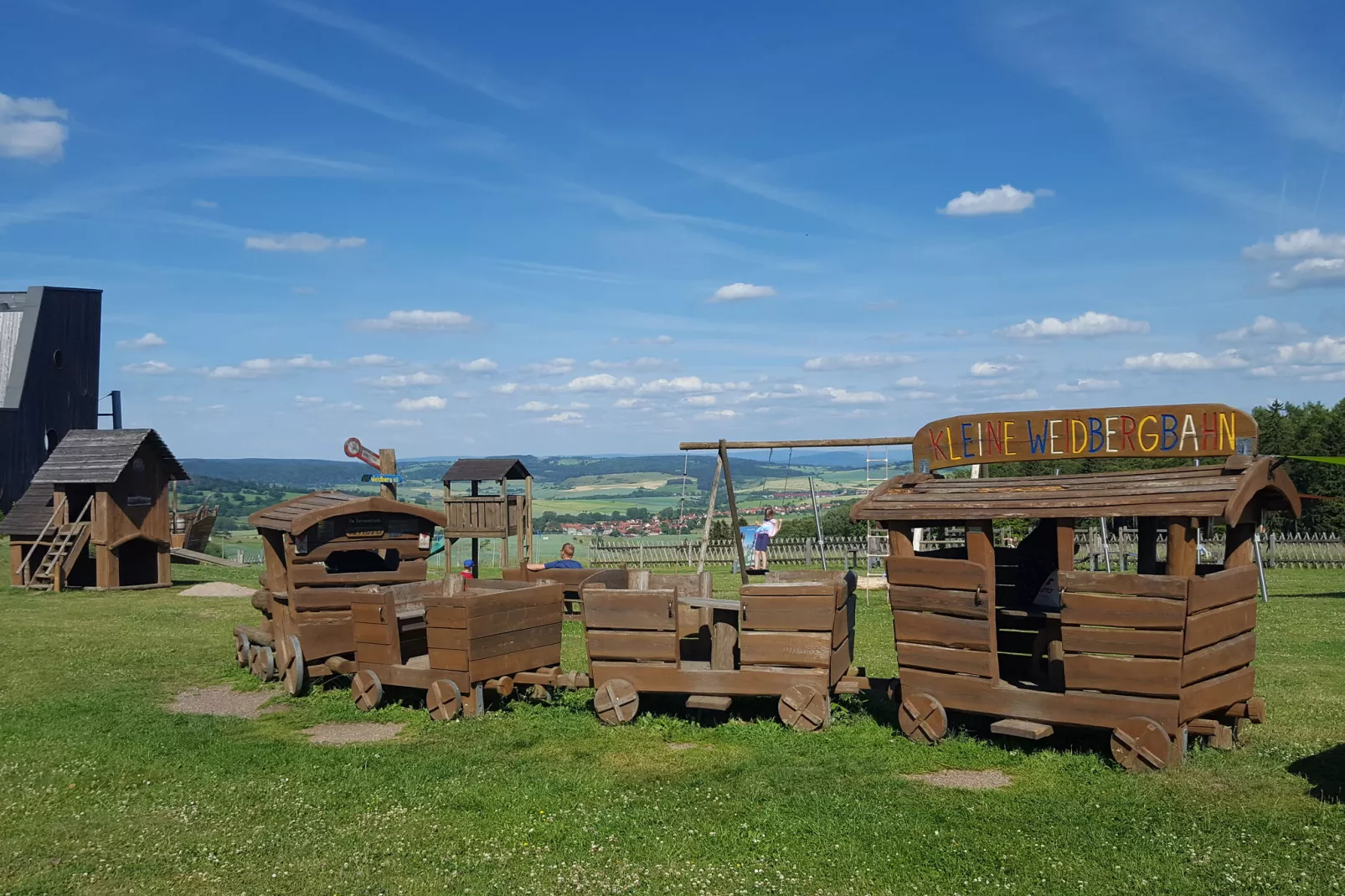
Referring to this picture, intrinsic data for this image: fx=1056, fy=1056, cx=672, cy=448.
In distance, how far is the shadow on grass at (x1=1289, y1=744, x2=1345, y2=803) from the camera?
24.7 ft

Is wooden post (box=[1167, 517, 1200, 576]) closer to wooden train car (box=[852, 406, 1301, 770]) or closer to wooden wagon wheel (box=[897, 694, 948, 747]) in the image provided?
wooden train car (box=[852, 406, 1301, 770])

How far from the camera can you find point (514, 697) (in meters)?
11.9

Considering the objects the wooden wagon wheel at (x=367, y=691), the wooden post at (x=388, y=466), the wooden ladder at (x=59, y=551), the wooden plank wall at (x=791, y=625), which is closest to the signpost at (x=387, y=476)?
the wooden post at (x=388, y=466)

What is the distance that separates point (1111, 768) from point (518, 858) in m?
4.74

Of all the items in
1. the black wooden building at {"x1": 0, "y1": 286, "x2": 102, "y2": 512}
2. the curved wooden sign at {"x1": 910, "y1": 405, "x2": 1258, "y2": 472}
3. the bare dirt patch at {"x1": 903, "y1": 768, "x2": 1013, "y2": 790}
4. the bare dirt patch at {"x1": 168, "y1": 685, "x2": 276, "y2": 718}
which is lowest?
the bare dirt patch at {"x1": 168, "y1": 685, "x2": 276, "y2": 718}

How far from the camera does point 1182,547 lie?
849cm

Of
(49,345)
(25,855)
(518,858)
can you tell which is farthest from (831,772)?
(49,345)

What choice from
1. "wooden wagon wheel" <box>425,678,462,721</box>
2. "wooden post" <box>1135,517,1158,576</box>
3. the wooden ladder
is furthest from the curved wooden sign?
the wooden ladder

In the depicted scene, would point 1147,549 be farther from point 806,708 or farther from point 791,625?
point 806,708

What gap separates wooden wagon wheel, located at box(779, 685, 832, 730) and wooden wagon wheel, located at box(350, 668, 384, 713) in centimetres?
457

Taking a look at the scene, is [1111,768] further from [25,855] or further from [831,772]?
[25,855]

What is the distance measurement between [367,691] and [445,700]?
1.30 metres

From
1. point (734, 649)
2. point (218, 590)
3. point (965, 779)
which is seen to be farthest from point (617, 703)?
point (218, 590)

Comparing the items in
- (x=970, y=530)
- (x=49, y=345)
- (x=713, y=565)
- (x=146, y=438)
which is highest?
(x=49, y=345)
